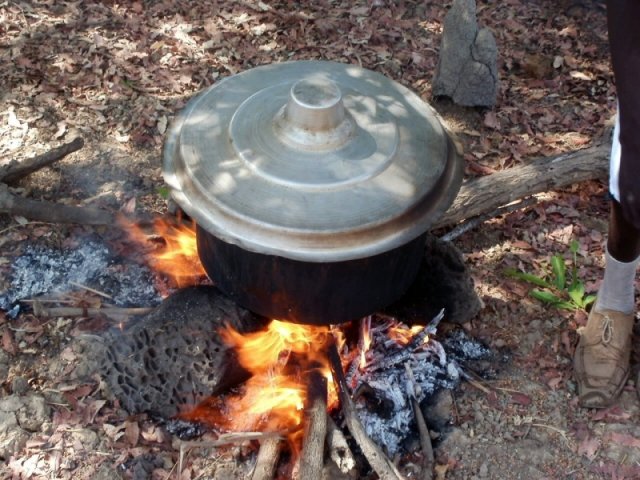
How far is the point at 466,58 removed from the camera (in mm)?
4754

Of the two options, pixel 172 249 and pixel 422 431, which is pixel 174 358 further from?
pixel 422 431

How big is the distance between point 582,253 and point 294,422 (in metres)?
2.18

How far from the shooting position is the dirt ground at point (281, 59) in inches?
120

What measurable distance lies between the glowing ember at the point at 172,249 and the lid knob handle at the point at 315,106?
4.48 feet

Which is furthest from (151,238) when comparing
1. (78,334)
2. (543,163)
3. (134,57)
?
(543,163)

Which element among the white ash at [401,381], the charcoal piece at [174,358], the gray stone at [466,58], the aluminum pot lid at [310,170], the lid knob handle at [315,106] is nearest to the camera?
the aluminum pot lid at [310,170]

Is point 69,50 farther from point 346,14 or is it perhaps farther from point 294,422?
point 294,422

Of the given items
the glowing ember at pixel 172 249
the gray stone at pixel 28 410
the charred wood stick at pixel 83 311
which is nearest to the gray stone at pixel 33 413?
the gray stone at pixel 28 410

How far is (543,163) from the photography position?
409cm

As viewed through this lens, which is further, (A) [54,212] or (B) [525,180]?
(B) [525,180]

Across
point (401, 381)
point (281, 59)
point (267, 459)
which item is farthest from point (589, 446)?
point (281, 59)

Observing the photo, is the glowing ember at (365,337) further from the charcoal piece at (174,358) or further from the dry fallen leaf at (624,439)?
the dry fallen leaf at (624,439)

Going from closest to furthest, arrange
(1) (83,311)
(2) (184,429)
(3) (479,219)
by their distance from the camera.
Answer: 1. (2) (184,429)
2. (1) (83,311)
3. (3) (479,219)

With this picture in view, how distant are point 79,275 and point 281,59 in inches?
104
